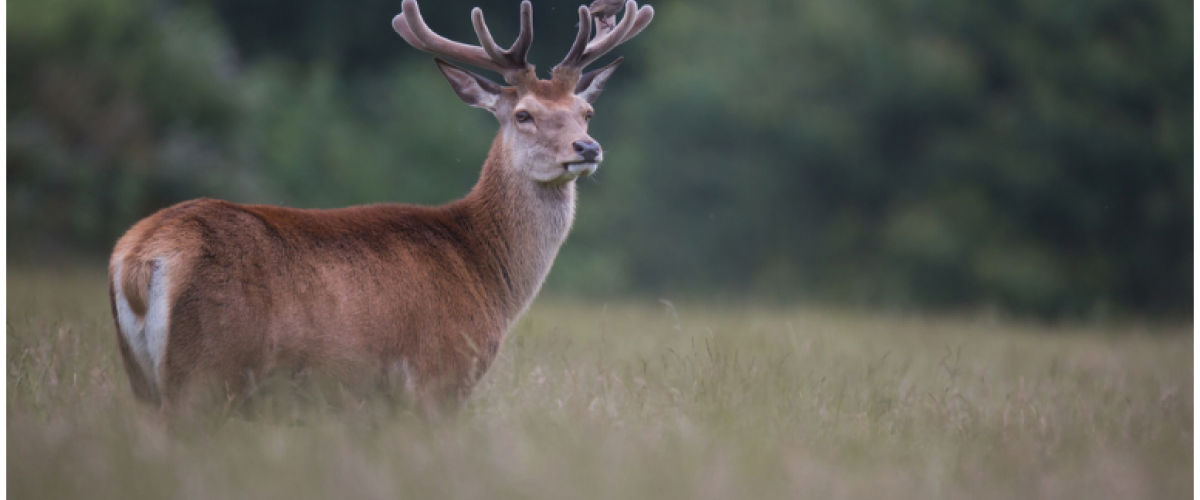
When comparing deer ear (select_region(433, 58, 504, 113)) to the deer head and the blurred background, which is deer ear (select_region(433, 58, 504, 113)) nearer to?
the deer head

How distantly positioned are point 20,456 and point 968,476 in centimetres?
334

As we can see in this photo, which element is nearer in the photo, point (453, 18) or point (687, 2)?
point (453, 18)

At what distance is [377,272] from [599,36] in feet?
7.32

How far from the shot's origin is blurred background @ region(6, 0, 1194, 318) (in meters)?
A: 13.5

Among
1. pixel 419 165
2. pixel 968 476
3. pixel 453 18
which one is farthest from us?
pixel 419 165

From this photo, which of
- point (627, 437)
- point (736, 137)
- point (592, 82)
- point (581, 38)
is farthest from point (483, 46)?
point (736, 137)

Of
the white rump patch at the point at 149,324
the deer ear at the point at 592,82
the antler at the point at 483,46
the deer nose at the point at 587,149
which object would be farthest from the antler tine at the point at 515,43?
the white rump patch at the point at 149,324

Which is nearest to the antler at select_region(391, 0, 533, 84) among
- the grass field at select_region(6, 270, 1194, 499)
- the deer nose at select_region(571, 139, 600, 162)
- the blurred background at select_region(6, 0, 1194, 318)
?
the deer nose at select_region(571, 139, 600, 162)

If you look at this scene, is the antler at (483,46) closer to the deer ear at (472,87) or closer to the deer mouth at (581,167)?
the deer ear at (472,87)

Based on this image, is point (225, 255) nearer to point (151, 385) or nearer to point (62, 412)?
point (151, 385)

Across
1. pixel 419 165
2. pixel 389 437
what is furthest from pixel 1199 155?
pixel 419 165

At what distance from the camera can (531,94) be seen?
566cm

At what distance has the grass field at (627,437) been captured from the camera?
12.7 ft

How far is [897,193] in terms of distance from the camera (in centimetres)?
1823
